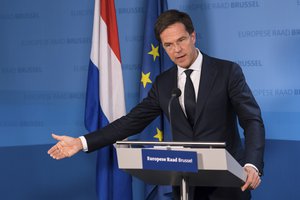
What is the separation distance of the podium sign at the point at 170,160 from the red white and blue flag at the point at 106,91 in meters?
1.70

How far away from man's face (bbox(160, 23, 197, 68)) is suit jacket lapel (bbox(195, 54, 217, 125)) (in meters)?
0.10

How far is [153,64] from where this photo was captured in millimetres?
3840

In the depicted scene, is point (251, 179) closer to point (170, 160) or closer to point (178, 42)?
point (170, 160)

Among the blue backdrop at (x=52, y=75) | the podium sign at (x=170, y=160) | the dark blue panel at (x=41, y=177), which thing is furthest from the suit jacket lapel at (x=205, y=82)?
the dark blue panel at (x=41, y=177)

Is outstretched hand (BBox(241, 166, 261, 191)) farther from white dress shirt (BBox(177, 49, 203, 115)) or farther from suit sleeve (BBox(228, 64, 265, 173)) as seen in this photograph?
white dress shirt (BBox(177, 49, 203, 115))

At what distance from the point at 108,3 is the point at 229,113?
1.55 m

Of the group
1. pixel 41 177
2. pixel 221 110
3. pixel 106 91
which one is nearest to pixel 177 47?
pixel 221 110

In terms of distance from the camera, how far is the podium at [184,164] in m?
1.92

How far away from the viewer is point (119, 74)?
147 inches

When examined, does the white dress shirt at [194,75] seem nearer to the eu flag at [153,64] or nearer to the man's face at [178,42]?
the man's face at [178,42]

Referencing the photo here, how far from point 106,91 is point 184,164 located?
183 centimetres

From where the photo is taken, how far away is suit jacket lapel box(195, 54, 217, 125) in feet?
8.48

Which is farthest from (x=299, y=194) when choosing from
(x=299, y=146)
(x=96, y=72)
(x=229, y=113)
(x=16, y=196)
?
(x=16, y=196)

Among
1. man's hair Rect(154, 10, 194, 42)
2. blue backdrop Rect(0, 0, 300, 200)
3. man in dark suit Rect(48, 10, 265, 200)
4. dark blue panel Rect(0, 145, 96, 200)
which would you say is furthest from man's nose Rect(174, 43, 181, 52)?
dark blue panel Rect(0, 145, 96, 200)
